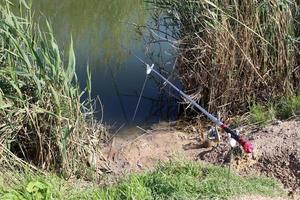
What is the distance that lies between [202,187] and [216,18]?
2.09 meters

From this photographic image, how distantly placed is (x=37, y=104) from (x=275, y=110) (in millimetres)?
2227

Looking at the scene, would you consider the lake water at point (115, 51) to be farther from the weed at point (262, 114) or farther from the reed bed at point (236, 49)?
the weed at point (262, 114)

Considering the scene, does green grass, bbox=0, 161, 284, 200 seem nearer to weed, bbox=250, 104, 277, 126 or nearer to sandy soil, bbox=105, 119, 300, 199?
sandy soil, bbox=105, 119, 300, 199

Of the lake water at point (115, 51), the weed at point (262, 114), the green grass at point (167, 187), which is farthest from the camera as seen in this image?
the lake water at point (115, 51)

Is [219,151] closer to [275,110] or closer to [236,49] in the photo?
[275,110]

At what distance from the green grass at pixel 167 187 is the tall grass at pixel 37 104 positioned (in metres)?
0.37

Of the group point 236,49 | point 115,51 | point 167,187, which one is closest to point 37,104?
point 167,187

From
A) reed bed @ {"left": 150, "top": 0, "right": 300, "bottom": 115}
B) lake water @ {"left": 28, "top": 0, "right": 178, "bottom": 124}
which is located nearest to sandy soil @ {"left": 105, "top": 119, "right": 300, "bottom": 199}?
reed bed @ {"left": 150, "top": 0, "right": 300, "bottom": 115}

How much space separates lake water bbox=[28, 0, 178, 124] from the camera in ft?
21.6

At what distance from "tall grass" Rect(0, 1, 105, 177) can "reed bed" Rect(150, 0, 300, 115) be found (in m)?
1.47

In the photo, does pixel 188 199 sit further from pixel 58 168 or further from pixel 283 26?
pixel 283 26

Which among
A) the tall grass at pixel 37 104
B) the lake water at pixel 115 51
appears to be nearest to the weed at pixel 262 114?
the lake water at pixel 115 51

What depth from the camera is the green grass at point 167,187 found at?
3.73 metres

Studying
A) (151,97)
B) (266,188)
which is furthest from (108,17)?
(266,188)
